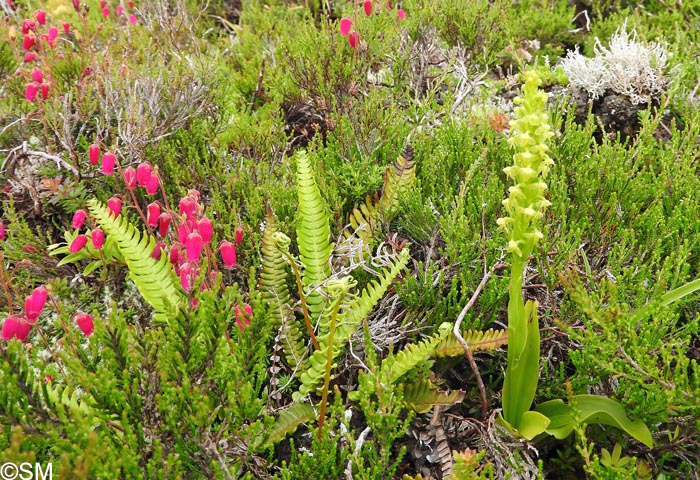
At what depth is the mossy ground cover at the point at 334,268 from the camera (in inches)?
60.9

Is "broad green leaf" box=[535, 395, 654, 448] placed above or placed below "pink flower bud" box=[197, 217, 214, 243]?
below

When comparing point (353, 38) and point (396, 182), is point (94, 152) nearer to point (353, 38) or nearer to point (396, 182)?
point (396, 182)

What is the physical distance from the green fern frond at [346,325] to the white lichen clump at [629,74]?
231cm

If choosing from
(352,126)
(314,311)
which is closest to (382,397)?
(314,311)

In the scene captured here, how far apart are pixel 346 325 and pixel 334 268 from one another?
319 mm

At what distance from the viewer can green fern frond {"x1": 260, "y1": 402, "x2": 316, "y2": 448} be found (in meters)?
1.81

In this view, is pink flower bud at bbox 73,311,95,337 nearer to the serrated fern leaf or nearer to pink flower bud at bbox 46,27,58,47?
the serrated fern leaf

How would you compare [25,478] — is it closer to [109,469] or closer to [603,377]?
[109,469]

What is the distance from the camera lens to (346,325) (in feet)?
6.75

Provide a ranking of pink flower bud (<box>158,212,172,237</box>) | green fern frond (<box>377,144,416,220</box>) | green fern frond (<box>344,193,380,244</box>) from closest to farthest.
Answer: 1. pink flower bud (<box>158,212,172,237</box>)
2. green fern frond (<box>344,193,380,244</box>)
3. green fern frond (<box>377,144,416,220</box>)

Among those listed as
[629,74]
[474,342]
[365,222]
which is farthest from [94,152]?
[629,74]

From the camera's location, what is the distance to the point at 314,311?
2186 mm

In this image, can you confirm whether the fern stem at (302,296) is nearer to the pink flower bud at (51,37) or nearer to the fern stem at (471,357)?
the fern stem at (471,357)

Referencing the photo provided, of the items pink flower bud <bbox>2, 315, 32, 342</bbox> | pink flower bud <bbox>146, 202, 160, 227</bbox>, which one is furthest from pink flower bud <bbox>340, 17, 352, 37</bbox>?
pink flower bud <bbox>2, 315, 32, 342</bbox>
